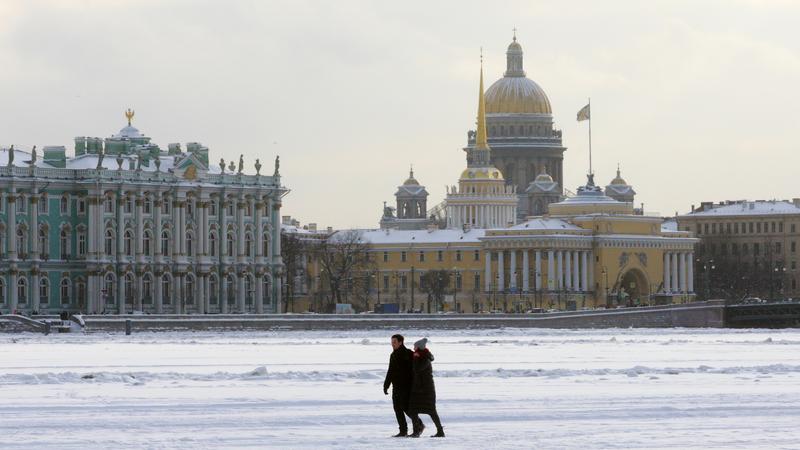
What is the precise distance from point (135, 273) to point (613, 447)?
75.2 meters

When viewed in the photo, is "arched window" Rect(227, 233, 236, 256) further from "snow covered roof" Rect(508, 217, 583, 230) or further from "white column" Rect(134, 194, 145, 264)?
"snow covered roof" Rect(508, 217, 583, 230)

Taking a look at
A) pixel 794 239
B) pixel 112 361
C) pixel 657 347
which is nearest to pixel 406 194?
pixel 794 239

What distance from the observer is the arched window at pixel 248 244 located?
110188 millimetres

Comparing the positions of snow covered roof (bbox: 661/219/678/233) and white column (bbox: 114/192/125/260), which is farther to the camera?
snow covered roof (bbox: 661/219/678/233)

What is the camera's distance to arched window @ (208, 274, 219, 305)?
353 feet

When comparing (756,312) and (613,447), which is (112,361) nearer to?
(613,447)

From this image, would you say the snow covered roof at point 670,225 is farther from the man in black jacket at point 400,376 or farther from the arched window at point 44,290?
the man in black jacket at point 400,376

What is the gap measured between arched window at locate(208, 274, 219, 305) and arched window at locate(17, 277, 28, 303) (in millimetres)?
10040

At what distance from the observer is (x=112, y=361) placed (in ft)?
176

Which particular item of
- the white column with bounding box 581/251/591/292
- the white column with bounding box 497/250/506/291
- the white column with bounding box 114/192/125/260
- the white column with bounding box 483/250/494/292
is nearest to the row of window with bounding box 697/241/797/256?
the white column with bounding box 483/250/494/292

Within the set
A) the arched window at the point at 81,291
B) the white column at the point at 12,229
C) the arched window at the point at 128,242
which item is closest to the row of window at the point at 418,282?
the arched window at the point at 128,242

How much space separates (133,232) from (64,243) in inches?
130

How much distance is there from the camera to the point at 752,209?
17525 cm

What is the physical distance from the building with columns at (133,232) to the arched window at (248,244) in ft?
0.15
